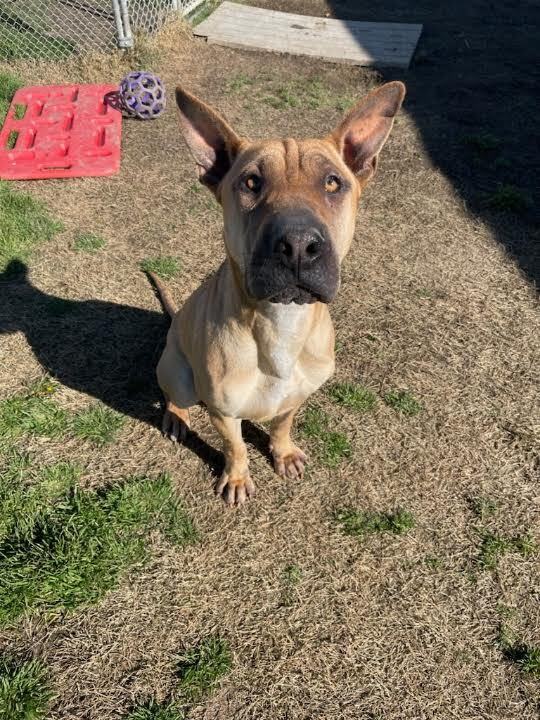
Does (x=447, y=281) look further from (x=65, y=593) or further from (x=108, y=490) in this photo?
(x=65, y=593)

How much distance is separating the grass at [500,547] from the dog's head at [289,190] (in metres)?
2.00

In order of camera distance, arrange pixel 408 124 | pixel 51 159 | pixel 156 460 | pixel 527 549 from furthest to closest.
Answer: pixel 408 124 < pixel 51 159 < pixel 156 460 < pixel 527 549

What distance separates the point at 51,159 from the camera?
6348 millimetres

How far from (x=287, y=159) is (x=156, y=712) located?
2.72 metres

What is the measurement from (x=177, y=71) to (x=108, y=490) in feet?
23.8

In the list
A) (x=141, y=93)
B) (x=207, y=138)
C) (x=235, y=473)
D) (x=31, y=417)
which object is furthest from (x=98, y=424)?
(x=141, y=93)

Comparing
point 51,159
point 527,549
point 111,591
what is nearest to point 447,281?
point 527,549

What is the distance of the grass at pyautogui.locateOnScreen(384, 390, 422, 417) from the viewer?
13.7ft

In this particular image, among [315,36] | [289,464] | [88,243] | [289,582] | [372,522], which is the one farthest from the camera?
[315,36]

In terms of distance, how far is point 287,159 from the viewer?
8.57 feet

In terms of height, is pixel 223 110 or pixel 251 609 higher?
pixel 223 110

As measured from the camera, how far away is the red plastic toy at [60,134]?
632 centimetres

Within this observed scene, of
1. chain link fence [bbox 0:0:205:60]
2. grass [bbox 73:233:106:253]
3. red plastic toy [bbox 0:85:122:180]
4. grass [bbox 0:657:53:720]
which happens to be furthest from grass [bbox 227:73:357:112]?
grass [bbox 0:657:53:720]

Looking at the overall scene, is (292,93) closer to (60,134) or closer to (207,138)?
(60,134)
